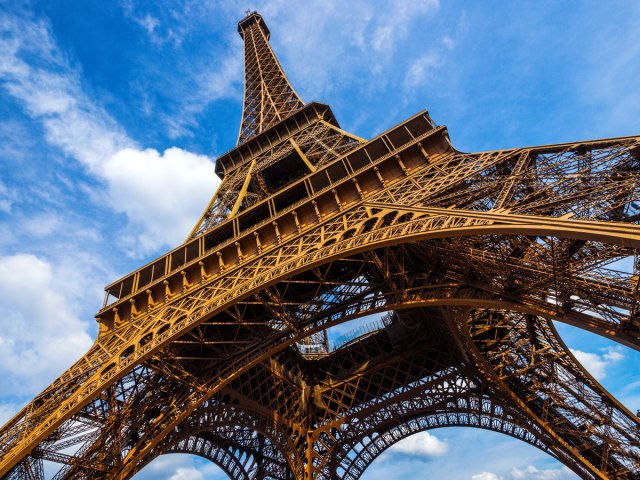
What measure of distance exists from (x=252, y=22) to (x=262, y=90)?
15619mm

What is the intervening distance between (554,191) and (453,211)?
2.10 m

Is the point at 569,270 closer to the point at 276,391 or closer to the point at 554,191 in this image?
the point at 554,191

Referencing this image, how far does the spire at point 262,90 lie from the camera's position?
3150cm

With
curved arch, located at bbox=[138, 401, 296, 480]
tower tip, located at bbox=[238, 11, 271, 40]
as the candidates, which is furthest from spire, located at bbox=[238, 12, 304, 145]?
curved arch, located at bbox=[138, 401, 296, 480]

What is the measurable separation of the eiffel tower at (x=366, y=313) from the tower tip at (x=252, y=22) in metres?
25.1

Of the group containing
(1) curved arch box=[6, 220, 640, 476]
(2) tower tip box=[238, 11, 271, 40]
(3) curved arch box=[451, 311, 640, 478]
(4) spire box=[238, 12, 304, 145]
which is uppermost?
(2) tower tip box=[238, 11, 271, 40]

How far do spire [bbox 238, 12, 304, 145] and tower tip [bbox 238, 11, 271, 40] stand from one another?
33.9 inches

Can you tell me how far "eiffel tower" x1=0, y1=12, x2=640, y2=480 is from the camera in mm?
9672

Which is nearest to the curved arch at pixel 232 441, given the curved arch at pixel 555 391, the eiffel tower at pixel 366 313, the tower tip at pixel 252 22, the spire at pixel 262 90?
the eiffel tower at pixel 366 313

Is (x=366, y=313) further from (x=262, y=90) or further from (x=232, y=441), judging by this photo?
(x=262, y=90)

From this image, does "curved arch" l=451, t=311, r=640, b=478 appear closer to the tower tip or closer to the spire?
the spire

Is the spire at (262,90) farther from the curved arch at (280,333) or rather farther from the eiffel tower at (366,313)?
the curved arch at (280,333)

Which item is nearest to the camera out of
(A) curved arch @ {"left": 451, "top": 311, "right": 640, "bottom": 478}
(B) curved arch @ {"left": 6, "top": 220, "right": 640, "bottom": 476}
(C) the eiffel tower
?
(C) the eiffel tower

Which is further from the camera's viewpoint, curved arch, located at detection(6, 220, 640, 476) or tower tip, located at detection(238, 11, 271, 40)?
tower tip, located at detection(238, 11, 271, 40)
